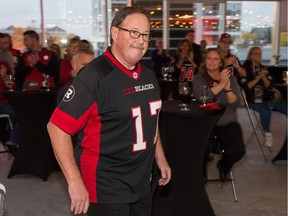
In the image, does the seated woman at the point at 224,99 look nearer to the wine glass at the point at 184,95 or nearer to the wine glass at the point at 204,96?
the wine glass at the point at 204,96

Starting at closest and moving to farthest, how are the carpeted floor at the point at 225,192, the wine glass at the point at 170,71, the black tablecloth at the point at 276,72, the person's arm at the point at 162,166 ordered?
the person's arm at the point at 162,166 → the carpeted floor at the point at 225,192 → the wine glass at the point at 170,71 → the black tablecloth at the point at 276,72

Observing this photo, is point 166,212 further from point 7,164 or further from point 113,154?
point 7,164

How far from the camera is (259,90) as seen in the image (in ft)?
17.2

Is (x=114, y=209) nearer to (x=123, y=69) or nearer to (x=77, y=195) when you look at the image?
(x=77, y=195)

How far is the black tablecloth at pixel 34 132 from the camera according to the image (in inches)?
159

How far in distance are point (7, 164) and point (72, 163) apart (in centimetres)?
352

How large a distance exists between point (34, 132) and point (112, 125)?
2689mm

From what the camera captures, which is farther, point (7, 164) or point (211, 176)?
point (7, 164)

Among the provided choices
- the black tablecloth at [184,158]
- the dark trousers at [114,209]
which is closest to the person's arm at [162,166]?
the dark trousers at [114,209]

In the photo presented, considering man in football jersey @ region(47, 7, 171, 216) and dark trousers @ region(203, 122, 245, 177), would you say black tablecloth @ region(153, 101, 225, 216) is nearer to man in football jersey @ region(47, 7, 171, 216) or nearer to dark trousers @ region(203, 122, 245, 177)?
dark trousers @ region(203, 122, 245, 177)

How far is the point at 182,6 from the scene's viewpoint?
1025cm

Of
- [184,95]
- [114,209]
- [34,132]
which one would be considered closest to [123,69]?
[114,209]

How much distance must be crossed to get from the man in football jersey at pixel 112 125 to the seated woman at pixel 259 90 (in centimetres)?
369

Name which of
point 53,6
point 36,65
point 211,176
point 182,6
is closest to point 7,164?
point 36,65
